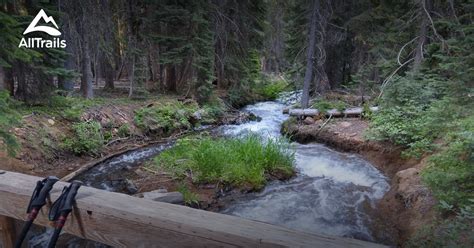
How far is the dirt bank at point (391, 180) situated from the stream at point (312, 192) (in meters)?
0.24

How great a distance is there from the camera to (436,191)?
437 centimetres

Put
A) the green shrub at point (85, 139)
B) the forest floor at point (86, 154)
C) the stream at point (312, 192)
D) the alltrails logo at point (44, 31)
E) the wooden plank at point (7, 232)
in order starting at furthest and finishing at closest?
the alltrails logo at point (44, 31), the green shrub at point (85, 139), the forest floor at point (86, 154), the stream at point (312, 192), the wooden plank at point (7, 232)

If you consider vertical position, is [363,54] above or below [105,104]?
above

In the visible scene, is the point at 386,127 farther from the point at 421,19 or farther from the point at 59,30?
the point at 59,30

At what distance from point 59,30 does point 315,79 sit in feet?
35.5

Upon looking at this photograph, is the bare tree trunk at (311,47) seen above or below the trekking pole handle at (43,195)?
above

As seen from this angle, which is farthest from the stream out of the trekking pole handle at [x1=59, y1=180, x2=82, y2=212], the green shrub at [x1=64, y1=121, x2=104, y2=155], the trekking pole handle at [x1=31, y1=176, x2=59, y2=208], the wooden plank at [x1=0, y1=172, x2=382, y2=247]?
the trekking pole handle at [x1=59, y1=180, x2=82, y2=212]

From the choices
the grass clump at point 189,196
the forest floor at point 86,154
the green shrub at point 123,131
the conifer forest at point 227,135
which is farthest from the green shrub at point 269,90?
the grass clump at point 189,196

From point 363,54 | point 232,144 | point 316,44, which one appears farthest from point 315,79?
point 232,144

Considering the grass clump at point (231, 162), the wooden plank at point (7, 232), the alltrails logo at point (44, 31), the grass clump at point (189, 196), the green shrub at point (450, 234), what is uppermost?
the alltrails logo at point (44, 31)

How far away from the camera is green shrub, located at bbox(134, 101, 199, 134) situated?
420 inches

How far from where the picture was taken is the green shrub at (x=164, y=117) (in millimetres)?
10666

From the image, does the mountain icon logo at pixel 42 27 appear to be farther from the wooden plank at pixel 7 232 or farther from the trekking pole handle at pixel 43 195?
the trekking pole handle at pixel 43 195

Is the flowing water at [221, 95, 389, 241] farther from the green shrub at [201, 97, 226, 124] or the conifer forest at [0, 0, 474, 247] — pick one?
the green shrub at [201, 97, 226, 124]
